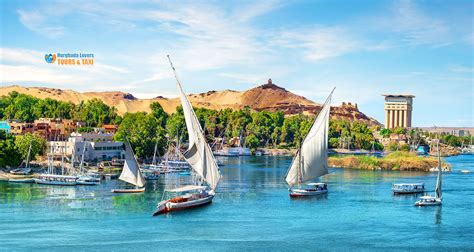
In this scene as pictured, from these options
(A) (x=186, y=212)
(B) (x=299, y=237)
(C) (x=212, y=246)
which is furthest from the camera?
(A) (x=186, y=212)

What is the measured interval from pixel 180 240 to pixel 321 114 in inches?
710

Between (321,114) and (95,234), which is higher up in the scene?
(321,114)

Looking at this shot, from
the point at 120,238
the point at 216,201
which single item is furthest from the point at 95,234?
the point at 216,201

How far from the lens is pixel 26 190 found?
4716 cm

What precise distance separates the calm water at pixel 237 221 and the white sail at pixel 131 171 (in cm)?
125

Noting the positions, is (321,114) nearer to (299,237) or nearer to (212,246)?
(299,237)

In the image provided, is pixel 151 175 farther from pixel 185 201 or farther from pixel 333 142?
pixel 333 142

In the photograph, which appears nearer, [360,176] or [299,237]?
[299,237]

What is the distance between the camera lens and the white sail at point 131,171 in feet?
158

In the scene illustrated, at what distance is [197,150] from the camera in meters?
41.3

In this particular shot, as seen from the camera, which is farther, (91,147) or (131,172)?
(91,147)

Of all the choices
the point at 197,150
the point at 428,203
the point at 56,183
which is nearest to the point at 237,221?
the point at 197,150

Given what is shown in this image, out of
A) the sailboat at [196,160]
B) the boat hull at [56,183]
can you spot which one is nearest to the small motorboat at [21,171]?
→ the boat hull at [56,183]

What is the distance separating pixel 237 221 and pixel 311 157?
39.1 feet
